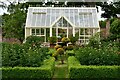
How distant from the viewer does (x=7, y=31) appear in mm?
17766

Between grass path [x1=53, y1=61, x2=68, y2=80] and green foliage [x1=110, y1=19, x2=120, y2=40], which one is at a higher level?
green foliage [x1=110, y1=19, x2=120, y2=40]

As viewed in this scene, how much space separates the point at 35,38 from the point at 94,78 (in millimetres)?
8293

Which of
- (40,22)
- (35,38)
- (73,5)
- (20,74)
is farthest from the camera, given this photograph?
(73,5)

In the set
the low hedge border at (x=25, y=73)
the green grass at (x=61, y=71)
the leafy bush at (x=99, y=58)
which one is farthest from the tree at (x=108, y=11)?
the low hedge border at (x=25, y=73)

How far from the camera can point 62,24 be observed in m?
17.7

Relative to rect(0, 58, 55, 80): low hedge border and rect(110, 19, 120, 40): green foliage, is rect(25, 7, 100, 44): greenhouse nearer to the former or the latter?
rect(110, 19, 120, 40): green foliage

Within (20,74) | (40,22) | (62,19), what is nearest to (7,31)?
(40,22)

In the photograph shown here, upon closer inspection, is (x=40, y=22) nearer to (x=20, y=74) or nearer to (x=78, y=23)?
(x=78, y=23)

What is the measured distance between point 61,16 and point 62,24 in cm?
45

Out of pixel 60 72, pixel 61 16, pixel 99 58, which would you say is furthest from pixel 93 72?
pixel 61 16

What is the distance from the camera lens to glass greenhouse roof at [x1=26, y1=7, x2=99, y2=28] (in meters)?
17.5

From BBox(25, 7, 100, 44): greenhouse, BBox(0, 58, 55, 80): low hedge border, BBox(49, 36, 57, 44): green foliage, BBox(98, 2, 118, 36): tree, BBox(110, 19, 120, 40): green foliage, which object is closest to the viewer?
BBox(0, 58, 55, 80): low hedge border

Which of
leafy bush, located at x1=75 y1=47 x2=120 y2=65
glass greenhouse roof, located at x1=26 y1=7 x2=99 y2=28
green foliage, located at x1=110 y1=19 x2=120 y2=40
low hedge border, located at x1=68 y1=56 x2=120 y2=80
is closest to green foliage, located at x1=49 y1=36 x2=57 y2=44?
glass greenhouse roof, located at x1=26 y1=7 x2=99 y2=28

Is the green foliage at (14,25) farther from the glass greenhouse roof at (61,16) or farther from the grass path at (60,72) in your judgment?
the grass path at (60,72)
